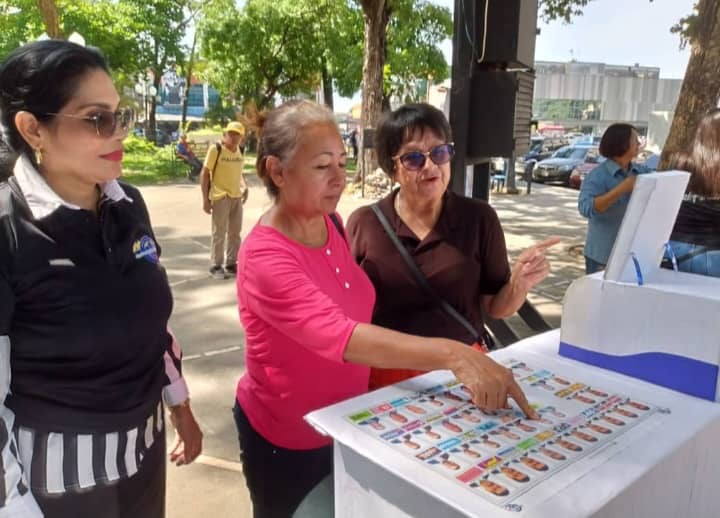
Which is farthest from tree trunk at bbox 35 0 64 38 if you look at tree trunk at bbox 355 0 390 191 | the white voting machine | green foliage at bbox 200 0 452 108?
green foliage at bbox 200 0 452 108

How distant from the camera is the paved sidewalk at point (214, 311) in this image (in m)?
2.77

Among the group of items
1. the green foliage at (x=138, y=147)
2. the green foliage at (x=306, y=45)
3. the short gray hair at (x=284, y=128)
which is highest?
the green foliage at (x=306, y=45)

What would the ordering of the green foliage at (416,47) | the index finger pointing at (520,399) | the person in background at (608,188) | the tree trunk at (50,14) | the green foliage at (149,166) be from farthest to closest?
the green foliage at (416,47) → the green foliage at (149,166) → the tree trunk at (50,14) → the person in background at (608,188) → the index finger pointing at (520,399)

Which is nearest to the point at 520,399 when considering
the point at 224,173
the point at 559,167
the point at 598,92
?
the point at 224,173

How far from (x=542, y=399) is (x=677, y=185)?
583 millimetres

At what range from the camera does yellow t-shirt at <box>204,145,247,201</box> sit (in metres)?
6.27

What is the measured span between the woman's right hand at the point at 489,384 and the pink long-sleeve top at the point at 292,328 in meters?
0.27

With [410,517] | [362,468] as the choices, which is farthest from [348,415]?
[410,517]

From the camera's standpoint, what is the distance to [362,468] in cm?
97

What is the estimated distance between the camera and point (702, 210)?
7.36 feet

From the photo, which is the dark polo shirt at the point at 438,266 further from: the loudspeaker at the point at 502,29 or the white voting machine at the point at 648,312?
the loudspeaker at the point at 502,29

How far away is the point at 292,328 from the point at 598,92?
51.2m

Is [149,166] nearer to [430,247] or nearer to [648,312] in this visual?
[430,247]

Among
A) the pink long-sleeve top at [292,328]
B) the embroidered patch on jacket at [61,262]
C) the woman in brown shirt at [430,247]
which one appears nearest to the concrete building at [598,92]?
the woman in brown shirt at [430,247]
